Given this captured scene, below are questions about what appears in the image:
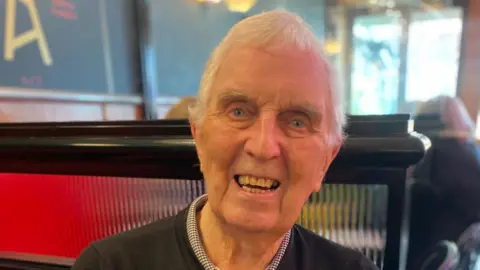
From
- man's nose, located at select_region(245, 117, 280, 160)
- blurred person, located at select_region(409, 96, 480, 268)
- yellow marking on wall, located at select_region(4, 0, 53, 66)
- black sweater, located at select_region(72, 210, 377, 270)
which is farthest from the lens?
yellow marking on wall, located at select_region(4, 0, 53, 66)

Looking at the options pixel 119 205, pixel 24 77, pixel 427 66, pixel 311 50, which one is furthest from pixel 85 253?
pixel 427 66

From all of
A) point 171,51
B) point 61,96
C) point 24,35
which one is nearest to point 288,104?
point 24,35

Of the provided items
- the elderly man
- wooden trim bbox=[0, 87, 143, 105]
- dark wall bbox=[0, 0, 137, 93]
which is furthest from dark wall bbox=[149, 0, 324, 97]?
the elderly man

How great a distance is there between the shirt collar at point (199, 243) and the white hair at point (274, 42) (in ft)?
0.73

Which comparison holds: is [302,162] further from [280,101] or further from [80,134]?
[80,134]

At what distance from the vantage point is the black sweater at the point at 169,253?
0.92 m

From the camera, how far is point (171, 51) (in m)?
4.37

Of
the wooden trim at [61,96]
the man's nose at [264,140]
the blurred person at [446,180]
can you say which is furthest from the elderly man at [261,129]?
the wooden trim at [61,96]

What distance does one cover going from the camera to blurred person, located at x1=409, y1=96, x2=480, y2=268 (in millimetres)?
1534

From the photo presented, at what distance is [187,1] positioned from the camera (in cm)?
462

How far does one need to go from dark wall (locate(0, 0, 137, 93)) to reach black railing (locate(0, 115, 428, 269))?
129cm

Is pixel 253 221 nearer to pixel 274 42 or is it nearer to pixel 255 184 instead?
pixel 255 184

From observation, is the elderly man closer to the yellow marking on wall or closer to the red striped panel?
the red striped panel

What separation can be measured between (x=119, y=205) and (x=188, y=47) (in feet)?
11.8
